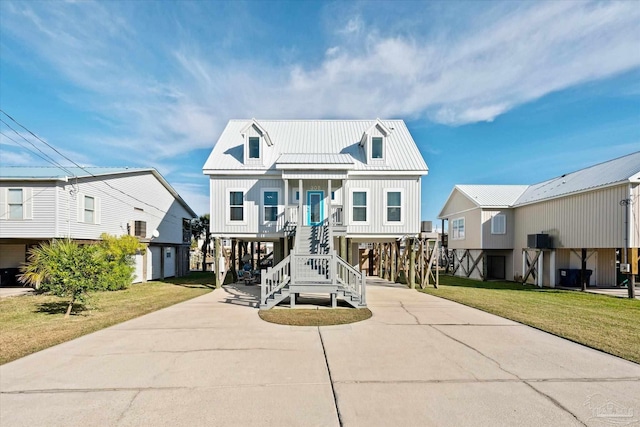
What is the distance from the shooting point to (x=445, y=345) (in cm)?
697

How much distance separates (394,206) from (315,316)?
26.8 ft

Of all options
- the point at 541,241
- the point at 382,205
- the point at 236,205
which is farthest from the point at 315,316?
the point at 541,241

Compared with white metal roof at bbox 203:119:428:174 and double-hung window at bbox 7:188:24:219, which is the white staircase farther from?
double-hung window at bbox 7:188:24:219

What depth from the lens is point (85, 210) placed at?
17.3 metres

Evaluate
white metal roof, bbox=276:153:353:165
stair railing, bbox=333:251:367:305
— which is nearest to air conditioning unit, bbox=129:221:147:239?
white metal roof, bbox=276:153:353:165

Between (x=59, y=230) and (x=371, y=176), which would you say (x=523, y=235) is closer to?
(x=371, y=176)

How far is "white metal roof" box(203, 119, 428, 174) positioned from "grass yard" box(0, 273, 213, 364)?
6.79 meters

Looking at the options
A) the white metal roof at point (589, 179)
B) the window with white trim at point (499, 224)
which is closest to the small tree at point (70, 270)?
the white metal roof at point (589, 179)

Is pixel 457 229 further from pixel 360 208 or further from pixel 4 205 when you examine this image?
pixel 4 205

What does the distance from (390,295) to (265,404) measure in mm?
10555

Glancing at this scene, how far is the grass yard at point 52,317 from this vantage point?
23.1ft

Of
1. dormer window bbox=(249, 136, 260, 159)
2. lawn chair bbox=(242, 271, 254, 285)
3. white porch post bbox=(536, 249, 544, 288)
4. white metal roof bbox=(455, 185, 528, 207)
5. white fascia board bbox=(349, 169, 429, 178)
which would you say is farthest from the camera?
white metal roof bbox=(455, 185, 528, 207)

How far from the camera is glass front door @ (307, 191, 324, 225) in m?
16.3

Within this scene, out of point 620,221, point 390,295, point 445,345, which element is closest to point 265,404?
point 445,345
